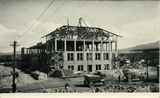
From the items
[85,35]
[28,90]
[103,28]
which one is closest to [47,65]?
[85,35]

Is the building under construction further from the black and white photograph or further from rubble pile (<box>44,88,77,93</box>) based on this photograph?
rubble pile (<box>44,88,77,93</box>)

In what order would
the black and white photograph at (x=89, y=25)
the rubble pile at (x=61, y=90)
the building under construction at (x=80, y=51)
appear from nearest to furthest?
the rubble pile at (x=61, y=90) → the black and white photograph at (x=89, y=25) → the building under construction at (x=80, y=51)

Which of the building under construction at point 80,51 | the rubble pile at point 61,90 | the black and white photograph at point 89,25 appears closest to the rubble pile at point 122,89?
the black and white photograph at point 89,25

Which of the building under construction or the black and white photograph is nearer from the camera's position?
the black and white photograph

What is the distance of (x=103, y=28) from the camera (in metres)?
9.20

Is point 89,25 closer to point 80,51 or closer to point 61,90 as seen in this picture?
point 80,51

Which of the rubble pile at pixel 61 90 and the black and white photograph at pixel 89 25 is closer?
the rubble pile at pixel 61 90

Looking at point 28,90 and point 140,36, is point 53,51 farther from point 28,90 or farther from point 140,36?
point 140,36

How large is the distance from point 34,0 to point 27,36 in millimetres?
2241

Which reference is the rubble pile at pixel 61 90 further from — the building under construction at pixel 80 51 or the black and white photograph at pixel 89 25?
the building under construction at pixel 80 51

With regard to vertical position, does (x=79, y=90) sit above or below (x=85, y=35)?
below

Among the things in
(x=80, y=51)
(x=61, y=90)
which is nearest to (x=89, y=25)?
(x=80, y=51)

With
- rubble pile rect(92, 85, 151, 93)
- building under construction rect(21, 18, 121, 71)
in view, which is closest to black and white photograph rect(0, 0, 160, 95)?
rubble pile rect(92, 85, 151, 93)

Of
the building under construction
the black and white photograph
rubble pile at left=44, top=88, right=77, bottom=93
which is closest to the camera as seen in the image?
rubble pile at left=44, top=88, right=77, bottom=93
